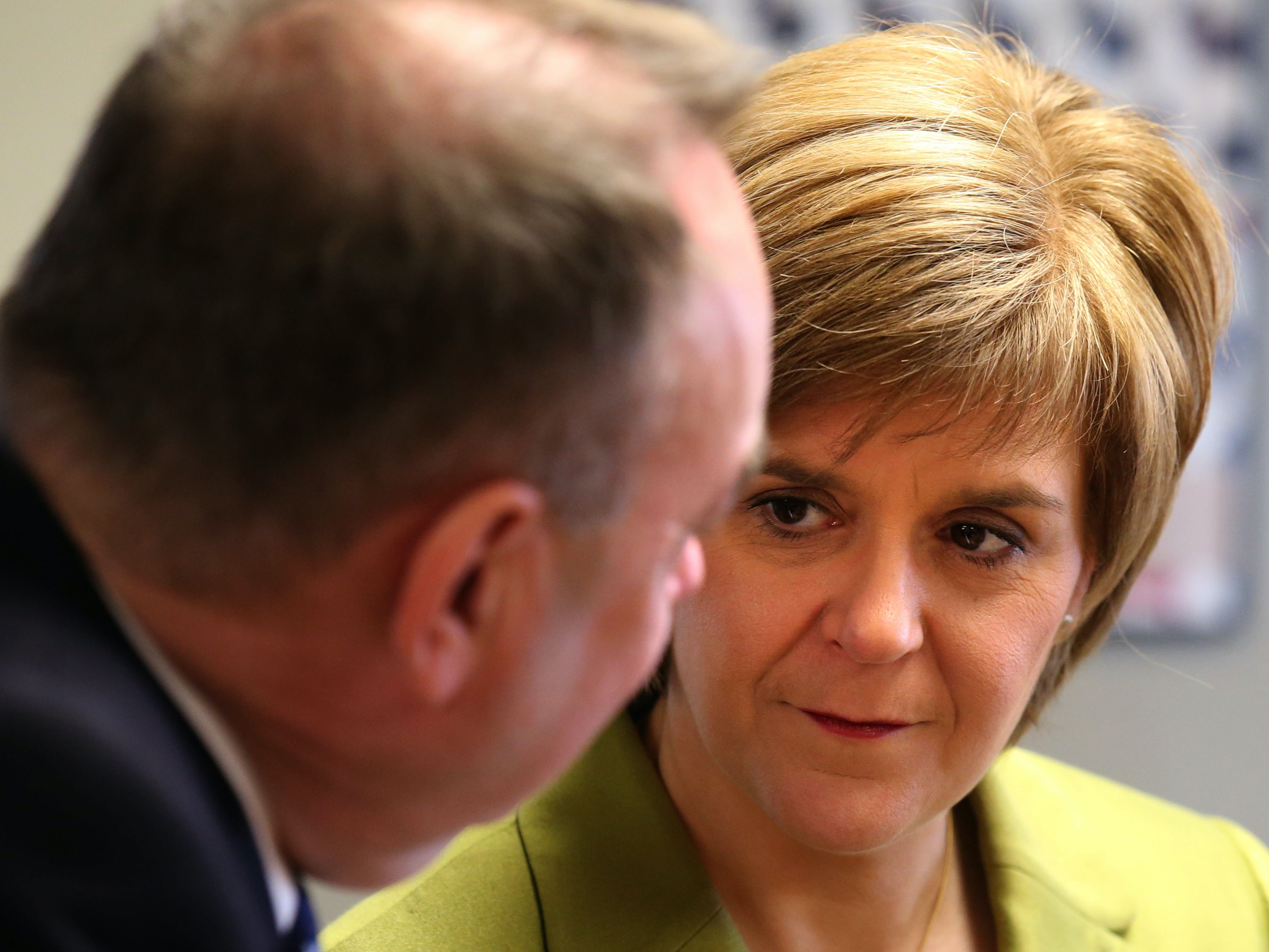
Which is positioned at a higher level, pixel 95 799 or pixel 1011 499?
pixel 95 799

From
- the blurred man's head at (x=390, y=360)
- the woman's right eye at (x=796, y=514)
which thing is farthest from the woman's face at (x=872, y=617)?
the blurred man's head at (x=390, y=360)

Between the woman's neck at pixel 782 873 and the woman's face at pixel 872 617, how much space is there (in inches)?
3.5

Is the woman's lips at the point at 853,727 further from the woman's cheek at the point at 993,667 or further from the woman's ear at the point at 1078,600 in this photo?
the woman's ear at the point at 1078,600

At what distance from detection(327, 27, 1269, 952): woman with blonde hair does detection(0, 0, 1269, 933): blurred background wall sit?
1.17 m

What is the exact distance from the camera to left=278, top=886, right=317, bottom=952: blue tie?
1.91 feet

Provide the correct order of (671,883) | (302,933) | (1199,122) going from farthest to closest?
1. (1199,122)
2. (671,883)
3. (302,933)

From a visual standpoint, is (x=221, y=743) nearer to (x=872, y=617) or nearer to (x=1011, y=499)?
(x=872, y=617)

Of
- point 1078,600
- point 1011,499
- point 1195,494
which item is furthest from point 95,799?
point 1195,494

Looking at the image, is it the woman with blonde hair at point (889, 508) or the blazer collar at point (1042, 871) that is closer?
the woman with blonde hair at point (889, 508)

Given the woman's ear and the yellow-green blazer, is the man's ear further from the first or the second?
the woman's ear

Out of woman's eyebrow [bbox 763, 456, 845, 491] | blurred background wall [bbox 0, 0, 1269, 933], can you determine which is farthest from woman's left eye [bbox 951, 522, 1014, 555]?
blurred background wall [bbox 0, 0, 1269, 933]

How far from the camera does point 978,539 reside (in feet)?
3.28

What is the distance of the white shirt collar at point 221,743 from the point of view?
0.54m

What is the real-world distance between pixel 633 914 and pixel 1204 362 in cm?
65
